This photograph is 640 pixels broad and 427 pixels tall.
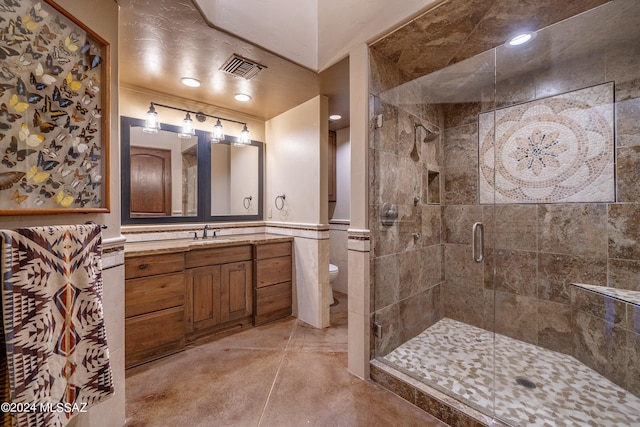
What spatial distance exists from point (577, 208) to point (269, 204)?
2.86 meters

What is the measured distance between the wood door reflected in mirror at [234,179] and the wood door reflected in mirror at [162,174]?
21 centimetres

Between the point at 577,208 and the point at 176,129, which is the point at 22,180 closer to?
the point at 176,129

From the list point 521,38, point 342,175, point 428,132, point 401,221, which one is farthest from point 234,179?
point 521,38

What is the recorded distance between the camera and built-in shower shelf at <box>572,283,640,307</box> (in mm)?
1644

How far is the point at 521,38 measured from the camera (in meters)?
1.76

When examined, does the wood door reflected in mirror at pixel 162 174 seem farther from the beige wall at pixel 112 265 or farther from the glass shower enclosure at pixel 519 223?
the glass shower enclosure at pixel 519 223

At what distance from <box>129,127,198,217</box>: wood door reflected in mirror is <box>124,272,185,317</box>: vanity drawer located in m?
0.80

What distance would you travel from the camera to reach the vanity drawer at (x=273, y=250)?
264 cm

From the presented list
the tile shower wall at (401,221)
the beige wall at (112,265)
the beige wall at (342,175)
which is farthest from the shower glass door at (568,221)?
the beige wall at (112,265)

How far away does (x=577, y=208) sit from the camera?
199 cm

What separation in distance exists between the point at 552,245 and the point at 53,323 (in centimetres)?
304

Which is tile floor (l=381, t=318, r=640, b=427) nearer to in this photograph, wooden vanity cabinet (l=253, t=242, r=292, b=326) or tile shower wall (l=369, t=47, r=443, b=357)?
tile shower wall (l=369, t=47, r=443, b=357)

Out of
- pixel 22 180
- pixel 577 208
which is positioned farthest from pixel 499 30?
pixel 22 180

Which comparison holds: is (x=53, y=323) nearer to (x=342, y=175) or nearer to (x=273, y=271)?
(x=273, y=271)
